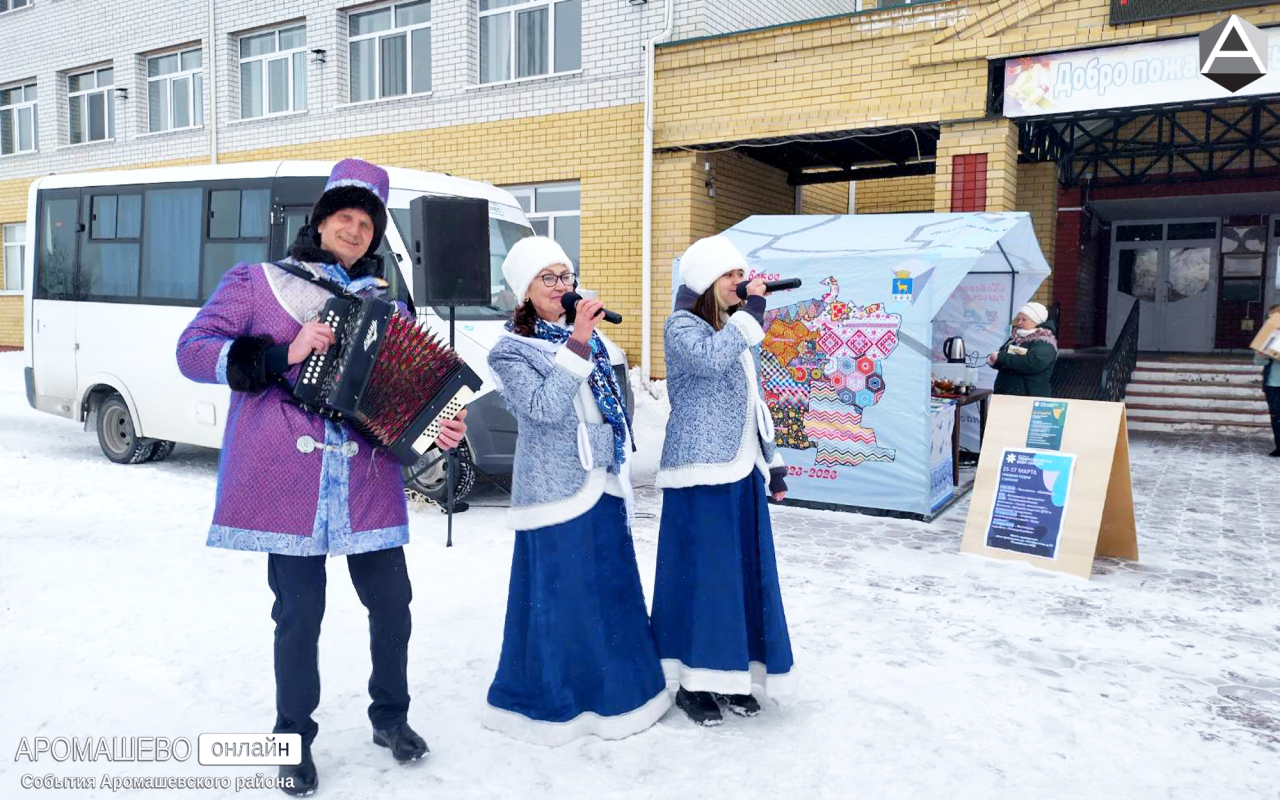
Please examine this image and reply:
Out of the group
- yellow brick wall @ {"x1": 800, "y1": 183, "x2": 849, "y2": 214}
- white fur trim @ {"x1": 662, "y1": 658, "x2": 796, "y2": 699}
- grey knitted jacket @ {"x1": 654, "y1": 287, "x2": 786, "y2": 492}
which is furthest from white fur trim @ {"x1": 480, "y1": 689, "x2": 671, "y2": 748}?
yellow brick wall @ {"x1": 800, "y1": 183, "x2": 849, "y2": 214}

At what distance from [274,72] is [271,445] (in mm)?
15810

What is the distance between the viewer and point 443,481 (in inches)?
291

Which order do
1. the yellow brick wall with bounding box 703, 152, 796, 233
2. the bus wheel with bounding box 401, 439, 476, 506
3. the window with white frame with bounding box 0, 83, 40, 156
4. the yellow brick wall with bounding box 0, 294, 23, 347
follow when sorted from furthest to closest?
the window with white frame with bounding box 0, 83, 40, 156
the yellow brick wall with bounding box 0, 294, 23, 347
the yellow brick wall with bounding box 703, 152, 796, 233
the bus wheel with bounding box 401, 439, 476, 506

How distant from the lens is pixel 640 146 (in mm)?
12852

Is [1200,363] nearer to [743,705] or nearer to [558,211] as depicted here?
[558,211]

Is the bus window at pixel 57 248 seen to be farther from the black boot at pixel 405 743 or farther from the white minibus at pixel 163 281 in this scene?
the black boot at pixel 405 743

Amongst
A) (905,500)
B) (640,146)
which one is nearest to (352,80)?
(640,146)

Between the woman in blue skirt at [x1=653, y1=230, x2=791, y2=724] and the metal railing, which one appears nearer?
the woman in blue skirt at [x1=653, y1=230, x2=791, y2=724]

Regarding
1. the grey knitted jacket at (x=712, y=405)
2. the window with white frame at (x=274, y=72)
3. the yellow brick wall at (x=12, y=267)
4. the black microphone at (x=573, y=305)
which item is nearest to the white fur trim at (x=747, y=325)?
the grey knitted jacket at (x=712, y=405)

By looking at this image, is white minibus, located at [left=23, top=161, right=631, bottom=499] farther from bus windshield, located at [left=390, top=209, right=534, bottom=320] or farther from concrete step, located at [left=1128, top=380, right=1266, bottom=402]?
concrete step, located at [left=1128, top=380, right=1266, bottom=402]

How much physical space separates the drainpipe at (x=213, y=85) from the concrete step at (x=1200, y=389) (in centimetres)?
1575

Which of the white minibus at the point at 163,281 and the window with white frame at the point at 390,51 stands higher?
the window with white frame at the point at 390,51

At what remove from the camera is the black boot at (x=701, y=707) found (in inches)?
140

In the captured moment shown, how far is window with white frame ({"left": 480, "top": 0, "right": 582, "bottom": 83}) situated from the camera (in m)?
13.5
